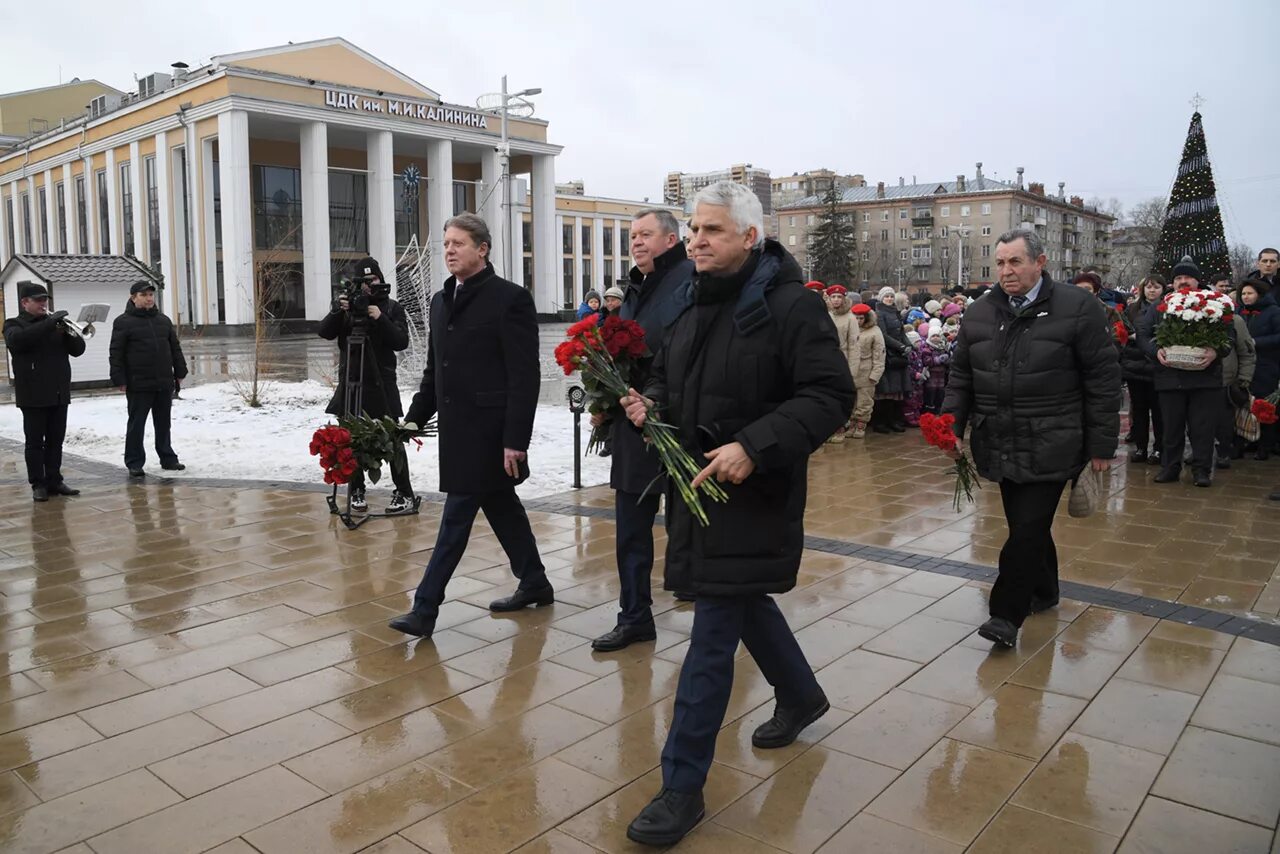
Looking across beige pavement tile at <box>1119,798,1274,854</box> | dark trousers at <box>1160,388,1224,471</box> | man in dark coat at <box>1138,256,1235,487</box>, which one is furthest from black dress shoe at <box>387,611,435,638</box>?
dark trousers at <box>1160,388,1224,471</box>

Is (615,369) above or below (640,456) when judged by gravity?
above

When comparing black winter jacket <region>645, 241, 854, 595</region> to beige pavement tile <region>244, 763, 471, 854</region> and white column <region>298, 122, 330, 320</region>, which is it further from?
white column <region>298, 122, 330, 320</region>

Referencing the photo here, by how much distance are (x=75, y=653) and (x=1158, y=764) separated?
461 centimetres

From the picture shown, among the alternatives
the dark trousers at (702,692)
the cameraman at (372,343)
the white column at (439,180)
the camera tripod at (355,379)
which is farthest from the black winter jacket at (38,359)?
the white column at (439,180)

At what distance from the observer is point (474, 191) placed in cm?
5369

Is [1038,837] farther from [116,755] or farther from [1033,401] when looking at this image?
[116,755]

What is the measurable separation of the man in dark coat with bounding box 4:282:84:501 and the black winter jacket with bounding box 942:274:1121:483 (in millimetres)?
7724

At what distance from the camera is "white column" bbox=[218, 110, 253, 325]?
135 feet

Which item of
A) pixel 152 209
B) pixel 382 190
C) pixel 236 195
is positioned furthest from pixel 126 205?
pixel 382 190

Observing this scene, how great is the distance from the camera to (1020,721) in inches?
152

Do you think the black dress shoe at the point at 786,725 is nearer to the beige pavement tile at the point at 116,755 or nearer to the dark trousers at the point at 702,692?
the dark trousers at the point at 702,692

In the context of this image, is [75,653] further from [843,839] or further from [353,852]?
[843,839]

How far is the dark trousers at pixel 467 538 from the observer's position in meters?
4.86

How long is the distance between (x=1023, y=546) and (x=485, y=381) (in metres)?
2.66
